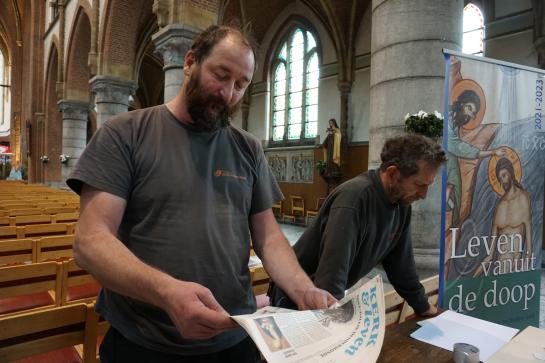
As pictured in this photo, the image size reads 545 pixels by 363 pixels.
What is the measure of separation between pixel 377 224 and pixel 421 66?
3087 mm

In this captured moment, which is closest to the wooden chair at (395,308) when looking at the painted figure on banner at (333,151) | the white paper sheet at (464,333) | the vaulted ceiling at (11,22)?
the white paper sheet at (464,333)

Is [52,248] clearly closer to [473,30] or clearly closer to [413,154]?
[413,154]

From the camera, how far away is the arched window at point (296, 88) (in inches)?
583

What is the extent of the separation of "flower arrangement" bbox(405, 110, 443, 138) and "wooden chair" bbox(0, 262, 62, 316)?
11.4ft

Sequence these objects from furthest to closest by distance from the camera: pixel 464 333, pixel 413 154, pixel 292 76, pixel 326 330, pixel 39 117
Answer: pixel 39 117 < pixel 292 76 < pixel 413 154 < pixel 464 333 < pixel 326 330

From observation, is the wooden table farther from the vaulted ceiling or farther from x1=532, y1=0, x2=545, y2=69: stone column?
the vaulted ceiling

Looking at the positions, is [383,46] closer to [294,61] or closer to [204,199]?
[204,199]

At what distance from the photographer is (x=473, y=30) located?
10.4 m

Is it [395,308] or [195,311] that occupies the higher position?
[195,311]

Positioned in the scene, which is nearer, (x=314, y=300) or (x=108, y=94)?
(x=314, y=300)

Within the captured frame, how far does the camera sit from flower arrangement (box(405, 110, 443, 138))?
411 cm

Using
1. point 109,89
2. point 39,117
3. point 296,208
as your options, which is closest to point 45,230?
point 109,89

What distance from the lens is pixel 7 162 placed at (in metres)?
30.4

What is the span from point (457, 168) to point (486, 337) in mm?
1369
